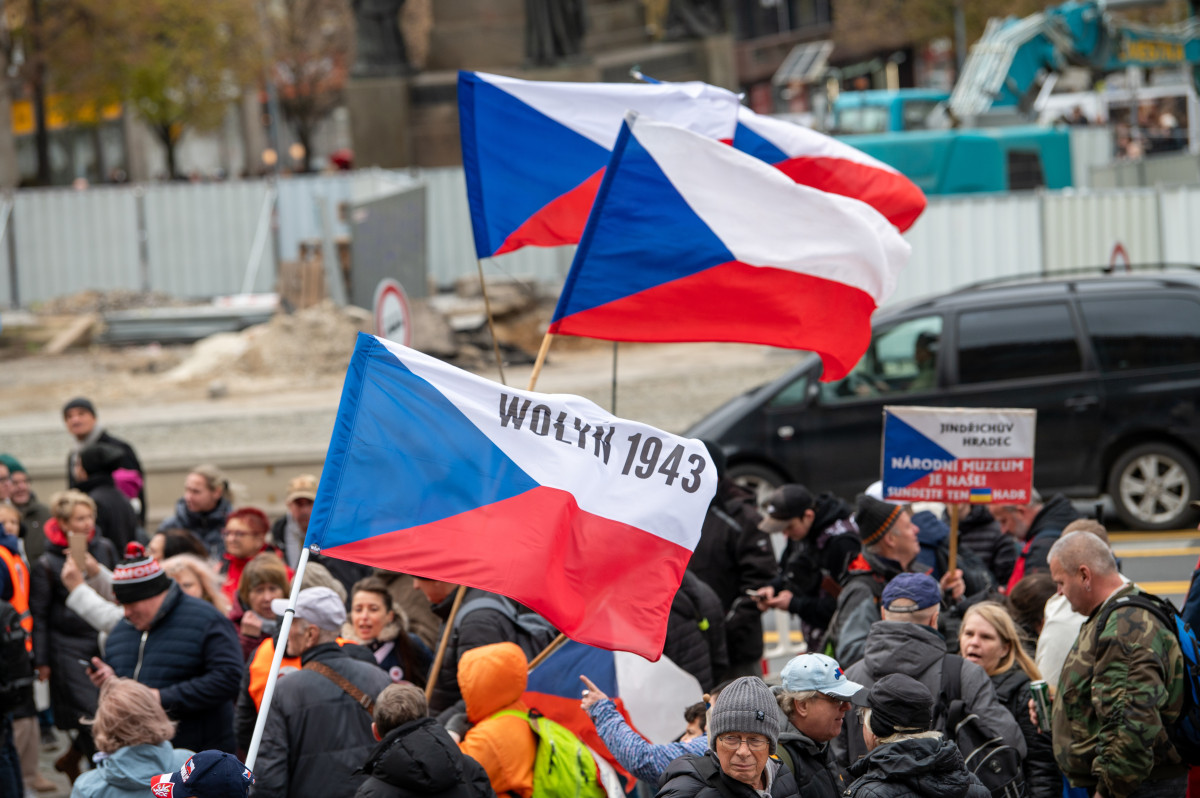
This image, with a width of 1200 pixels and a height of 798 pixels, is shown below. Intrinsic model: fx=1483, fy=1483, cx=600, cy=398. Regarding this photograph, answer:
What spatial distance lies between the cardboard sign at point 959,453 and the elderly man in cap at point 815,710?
240 cm

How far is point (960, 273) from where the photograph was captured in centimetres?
2062

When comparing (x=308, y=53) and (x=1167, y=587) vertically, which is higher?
(x=308, y=53)

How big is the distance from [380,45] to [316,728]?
26999 millimetres

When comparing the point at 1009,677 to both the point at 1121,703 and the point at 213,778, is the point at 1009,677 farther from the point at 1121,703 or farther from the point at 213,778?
the point at 213,778

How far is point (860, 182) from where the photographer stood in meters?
8.27

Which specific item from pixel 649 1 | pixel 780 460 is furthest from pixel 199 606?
pixel 649 1

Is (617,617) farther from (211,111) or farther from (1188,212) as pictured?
(211,111)

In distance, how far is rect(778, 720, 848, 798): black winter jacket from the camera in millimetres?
4859

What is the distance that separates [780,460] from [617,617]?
24.3 ft

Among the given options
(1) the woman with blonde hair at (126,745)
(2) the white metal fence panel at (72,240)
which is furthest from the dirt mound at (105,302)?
(1) the woman with blonde hair at (126,745)

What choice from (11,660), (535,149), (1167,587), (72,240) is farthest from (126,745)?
(72,240)

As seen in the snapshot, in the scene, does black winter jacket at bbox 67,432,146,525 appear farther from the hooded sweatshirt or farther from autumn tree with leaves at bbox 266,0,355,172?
autumn tree with leaves at bbox 266,0,355,172

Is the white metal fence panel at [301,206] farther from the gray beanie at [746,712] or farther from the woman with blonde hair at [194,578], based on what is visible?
the gray beanie at [746,712]

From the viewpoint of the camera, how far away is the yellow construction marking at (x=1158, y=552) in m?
11.5
